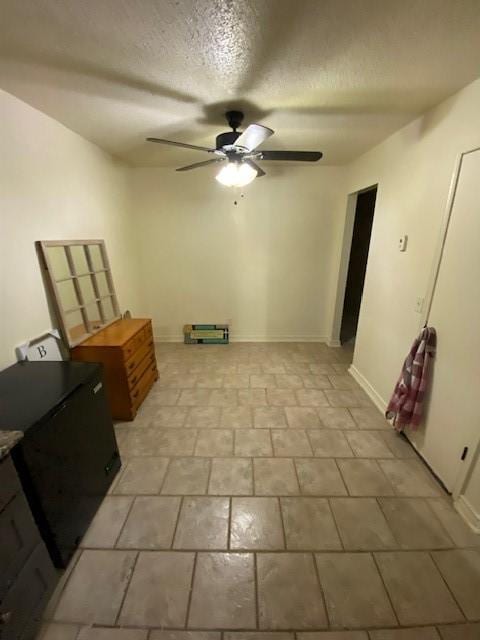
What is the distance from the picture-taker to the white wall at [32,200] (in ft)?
5.27

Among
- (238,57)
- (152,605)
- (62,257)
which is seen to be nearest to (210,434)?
(152,605)

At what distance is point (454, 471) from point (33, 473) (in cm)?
218

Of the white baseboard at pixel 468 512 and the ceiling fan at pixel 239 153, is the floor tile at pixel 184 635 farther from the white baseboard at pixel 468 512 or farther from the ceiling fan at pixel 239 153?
the ceiling fan at pixel 239 153

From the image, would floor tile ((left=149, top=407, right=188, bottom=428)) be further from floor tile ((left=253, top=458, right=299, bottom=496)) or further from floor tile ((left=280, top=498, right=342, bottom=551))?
floor tile ((left=280, top=498, right=342, bottom=551))

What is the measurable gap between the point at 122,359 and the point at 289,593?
171 cm

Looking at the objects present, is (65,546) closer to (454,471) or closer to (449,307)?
(454,471)

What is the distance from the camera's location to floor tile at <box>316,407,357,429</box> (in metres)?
2.22

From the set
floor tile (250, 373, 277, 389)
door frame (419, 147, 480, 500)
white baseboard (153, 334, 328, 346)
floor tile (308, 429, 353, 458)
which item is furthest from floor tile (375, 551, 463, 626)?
white baseboard (153, 334, 328, 346)

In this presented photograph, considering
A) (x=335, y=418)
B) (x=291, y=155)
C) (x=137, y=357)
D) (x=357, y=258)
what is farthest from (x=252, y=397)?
(x=357, y=258)

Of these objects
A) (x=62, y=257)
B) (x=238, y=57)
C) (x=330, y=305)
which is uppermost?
(x=238, y=57)

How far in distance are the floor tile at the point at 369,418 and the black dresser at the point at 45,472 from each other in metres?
1.91

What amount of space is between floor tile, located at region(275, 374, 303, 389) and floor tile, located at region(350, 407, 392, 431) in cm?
58

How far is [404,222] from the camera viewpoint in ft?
6.91

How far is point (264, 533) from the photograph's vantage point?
143 centimetres
